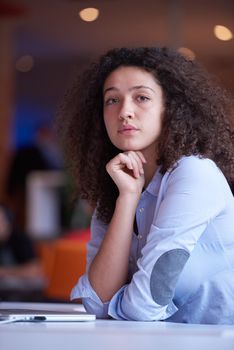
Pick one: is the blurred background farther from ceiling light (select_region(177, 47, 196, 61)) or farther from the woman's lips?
the woman's lips

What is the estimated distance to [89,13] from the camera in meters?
6.69

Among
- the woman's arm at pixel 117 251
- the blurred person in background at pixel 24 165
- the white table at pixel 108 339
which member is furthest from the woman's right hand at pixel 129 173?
the blurred person in background at pixel 24 165

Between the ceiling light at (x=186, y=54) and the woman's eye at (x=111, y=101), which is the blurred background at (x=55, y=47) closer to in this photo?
the ceiling light at (x=186, y=54)

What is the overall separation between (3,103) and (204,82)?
7.52 metres

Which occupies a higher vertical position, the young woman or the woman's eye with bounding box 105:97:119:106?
the woman's eye with bounding box 105:97:119:106

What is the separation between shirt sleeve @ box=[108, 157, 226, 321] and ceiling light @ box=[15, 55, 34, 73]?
29.9ft

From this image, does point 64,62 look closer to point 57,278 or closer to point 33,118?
point 33,118

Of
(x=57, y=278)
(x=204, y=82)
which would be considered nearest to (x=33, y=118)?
(x=57, y=278)

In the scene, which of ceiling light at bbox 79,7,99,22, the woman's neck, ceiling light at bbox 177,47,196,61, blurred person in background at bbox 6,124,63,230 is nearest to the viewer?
the woman's neck

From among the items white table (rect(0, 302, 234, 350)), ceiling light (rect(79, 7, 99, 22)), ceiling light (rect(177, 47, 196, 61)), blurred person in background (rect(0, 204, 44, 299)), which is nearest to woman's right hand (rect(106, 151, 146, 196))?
ceiling light (rect(177, 47, 196, 61))

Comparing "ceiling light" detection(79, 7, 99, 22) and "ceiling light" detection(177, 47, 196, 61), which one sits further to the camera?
"ceiling light" detection(79, 7, 99, 22)

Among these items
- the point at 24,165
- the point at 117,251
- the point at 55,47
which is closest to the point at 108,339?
the point at 117,251

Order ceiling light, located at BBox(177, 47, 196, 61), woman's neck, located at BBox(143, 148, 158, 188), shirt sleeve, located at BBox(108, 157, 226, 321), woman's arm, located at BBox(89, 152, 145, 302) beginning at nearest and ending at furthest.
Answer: shirt sleeve, located at BBox(108, 157, 226, 321)
woman's arm, located at BBox(89, 152, 145, 302)
woman's neck, located at BBox(143, 148, 158, 188)
ceiling light, located at BBox(177, 47, 196, 61)

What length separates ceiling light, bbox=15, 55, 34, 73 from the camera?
10809 mm
